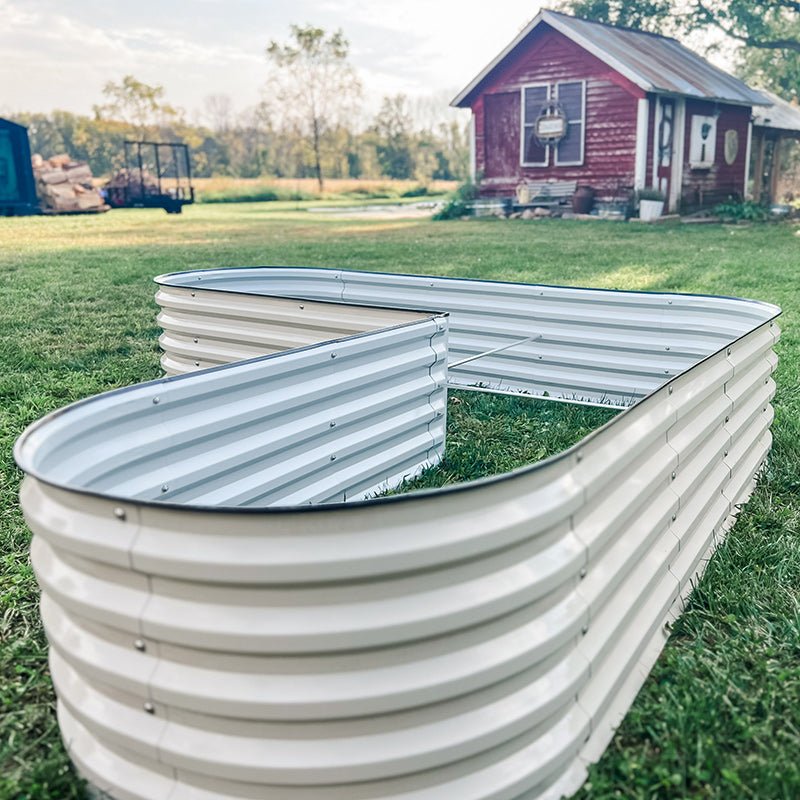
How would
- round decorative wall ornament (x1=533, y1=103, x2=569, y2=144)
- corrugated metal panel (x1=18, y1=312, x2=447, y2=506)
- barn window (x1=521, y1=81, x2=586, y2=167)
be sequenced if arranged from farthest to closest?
round decorative wall ornament (x1=533, y1=103, x2=569, y2=144)
barn window (x1=521, y1=81, x2=586, y2=167)
corrugated metal panel (x1=18, y1=312, x2=447, y2=506)

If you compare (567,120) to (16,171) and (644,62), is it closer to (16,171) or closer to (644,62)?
(644,62)

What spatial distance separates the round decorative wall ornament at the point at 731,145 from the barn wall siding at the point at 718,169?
0.10 metres

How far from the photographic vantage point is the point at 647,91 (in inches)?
763

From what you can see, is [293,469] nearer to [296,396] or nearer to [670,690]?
[296,396]

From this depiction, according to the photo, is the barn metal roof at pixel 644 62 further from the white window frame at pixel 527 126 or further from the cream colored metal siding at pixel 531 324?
the cream colored metal siding at pixel 531 324

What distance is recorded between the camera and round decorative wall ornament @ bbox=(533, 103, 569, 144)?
2094 centimetres

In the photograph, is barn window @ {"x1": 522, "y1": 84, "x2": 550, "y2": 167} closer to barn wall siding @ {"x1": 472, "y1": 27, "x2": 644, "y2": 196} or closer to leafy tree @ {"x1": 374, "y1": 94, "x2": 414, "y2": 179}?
barn wall siding @ {"x1": 472, "y1": 27, "x2": 644, "y2": 196}

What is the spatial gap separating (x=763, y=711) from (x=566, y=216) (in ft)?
62.7

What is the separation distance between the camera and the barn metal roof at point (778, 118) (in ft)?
81.0

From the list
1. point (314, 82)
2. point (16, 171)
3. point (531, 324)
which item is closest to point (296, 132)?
point (314, 82)

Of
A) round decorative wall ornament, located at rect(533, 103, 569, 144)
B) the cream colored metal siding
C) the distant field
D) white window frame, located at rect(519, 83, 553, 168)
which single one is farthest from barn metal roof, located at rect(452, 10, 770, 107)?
the cream colored metal siding

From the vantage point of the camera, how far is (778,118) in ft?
84.0

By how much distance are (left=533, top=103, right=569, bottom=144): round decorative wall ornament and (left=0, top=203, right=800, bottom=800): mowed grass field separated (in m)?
7.84

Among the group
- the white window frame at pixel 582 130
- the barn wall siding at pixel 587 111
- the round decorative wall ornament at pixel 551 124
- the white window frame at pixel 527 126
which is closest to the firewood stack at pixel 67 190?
the barn wall siding at pixel 587 111
